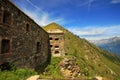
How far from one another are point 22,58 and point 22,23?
172 inches

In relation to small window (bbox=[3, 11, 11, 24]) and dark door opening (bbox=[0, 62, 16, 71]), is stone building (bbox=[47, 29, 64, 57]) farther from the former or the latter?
small window (bbox=[3, 11, 11, 24])

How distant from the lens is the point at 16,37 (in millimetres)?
18188

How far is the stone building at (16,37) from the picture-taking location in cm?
1533

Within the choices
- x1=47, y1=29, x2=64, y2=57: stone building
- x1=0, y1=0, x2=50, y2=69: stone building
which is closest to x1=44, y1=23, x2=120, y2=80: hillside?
x1=47, y1=29, x2=64, y2=57: stone building

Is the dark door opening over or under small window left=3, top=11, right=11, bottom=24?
under

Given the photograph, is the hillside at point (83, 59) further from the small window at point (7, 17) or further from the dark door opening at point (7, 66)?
the small window at point (7, 17)

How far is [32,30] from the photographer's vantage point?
23906 millimetres

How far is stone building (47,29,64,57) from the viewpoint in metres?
36.9

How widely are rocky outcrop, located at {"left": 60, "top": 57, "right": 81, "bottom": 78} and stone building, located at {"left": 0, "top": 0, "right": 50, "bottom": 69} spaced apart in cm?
1125

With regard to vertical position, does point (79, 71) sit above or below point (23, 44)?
below

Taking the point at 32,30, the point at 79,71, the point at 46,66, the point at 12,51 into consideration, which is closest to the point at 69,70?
the point at 79,71

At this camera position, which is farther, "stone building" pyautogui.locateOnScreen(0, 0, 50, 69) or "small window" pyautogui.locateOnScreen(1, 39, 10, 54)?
"small window" pyautogui.locateOnScreen(1, 39, 10, 54)

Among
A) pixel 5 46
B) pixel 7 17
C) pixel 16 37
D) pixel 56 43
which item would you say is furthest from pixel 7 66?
pixel 56 43

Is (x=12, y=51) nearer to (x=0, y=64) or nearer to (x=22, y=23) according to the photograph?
(x=0, y=64)
